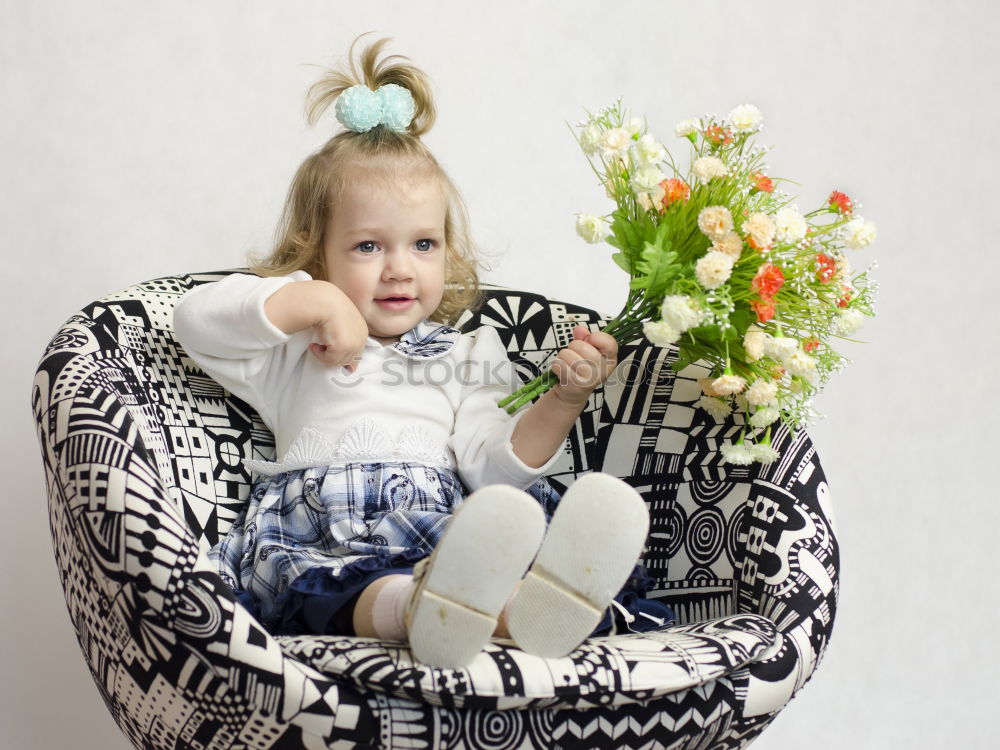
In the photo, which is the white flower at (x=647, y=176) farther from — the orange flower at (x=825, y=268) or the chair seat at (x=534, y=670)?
the chair seat at (x=534, y=670)

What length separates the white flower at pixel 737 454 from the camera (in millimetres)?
1472

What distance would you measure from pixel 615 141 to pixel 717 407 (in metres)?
0.42

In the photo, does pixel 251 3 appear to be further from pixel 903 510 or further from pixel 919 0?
pixel 903 510

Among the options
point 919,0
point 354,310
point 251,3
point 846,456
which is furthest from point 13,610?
point 919,0

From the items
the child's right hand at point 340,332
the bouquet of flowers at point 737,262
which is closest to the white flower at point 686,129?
the bouquet of flowers at point 737,262

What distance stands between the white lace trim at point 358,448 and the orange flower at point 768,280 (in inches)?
23.5

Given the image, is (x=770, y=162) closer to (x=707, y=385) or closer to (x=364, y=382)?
(x=707, y=385)

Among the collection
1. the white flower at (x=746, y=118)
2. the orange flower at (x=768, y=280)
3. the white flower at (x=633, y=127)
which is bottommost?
the orange flower at (x=768, y=280)

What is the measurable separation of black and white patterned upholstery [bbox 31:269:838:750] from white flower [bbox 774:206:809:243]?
296 millimetres

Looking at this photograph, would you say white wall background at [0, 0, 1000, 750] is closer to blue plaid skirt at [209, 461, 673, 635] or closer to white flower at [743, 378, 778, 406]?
blue plaid skirt at [209, 461, 673, 635]

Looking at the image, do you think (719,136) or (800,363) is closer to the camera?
(800,363)

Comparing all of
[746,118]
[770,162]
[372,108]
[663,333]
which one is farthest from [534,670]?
[770,162]

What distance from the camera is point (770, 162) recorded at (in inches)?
95.3

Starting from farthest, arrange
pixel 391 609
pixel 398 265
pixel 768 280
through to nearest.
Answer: pixel 398 265
pixel 768 280
pixel 391 609
